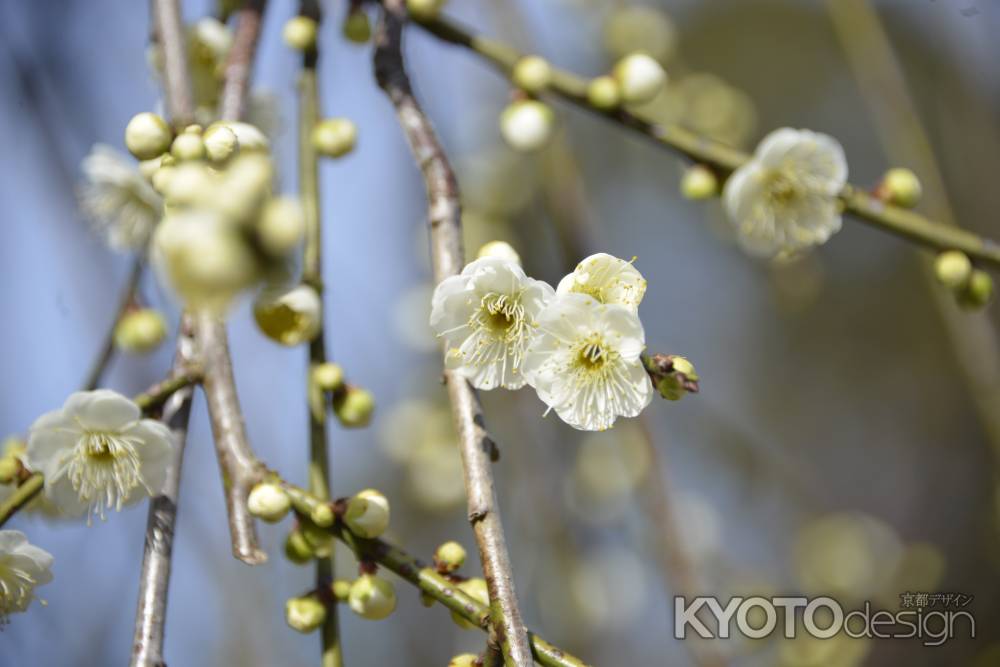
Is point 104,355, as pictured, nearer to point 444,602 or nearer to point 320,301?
point 320,301

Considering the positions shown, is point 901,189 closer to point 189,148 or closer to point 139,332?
point 189,148

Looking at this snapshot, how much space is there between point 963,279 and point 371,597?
0.95m

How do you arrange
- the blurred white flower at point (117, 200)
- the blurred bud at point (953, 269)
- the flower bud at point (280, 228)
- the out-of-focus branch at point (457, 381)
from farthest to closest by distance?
the blurred white flower at point (117, 200) < the blurred bud at point (953, 269) < the out-of-focus branch at point (457, 381) < the flower bud at point (280, 228)

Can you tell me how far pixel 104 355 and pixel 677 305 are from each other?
5.30 meters

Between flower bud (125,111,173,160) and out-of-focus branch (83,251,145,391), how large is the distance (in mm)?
462

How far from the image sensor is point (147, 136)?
103 cm

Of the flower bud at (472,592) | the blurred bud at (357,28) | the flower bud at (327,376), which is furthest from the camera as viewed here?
the blurred bud at (357,28)

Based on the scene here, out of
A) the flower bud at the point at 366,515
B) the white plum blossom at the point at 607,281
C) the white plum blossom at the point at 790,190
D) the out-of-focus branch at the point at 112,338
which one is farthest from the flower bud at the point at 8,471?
the white plum blossom at the point at 790,190

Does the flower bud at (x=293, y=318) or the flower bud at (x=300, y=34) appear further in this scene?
the flower bud at (x=300, y=34)

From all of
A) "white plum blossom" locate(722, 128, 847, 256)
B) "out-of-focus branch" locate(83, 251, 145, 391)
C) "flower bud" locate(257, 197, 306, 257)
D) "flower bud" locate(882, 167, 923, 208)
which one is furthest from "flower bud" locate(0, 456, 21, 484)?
"flower bud" locate(882, 167, 923, 208)

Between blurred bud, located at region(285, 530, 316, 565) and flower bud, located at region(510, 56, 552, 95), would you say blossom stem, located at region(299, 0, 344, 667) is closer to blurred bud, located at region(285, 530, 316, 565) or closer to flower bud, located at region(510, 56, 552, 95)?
blurred bud, located at region(285, 530, 316, 565)

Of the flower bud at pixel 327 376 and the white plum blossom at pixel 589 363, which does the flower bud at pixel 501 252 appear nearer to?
the white plum blossom at pixel 589 363

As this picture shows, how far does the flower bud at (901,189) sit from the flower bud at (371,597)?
94 cm

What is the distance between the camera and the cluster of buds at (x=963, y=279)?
1354 mm
